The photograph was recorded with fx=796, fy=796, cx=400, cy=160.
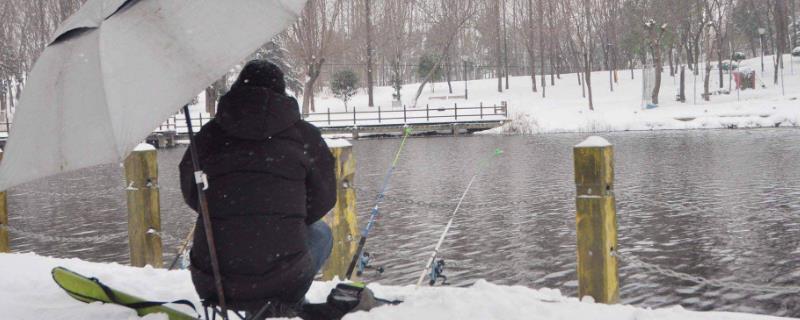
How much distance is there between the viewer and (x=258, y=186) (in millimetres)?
3174

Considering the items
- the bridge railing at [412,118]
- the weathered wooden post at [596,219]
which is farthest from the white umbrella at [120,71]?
the bridge railing at [412,118]

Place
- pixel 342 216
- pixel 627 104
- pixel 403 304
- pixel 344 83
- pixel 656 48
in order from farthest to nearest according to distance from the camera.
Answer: pixel 344 83
pixel 627 104
pixel 656 48
pixel 342 216
pixel 403 304

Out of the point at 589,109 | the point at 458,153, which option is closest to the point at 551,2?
the point at 589,109

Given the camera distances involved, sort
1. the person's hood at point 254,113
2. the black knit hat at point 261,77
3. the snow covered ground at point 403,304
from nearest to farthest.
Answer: the person's hood at point 254,113 → the black knit hat at point 261,77 → the snow covered ground at point 403,304

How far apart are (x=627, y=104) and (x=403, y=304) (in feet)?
131

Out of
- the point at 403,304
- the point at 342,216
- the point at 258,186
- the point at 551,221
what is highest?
the point at 258,186

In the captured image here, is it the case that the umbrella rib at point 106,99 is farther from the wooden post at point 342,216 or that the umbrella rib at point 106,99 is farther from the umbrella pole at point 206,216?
the wooden post at point 342,216

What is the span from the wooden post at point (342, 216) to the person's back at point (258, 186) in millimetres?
2062

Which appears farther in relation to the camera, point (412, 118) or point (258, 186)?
point (412, 118)

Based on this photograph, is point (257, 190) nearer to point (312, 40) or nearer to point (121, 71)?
point (121, 71)

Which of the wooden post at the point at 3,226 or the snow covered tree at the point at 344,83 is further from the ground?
the snow covered tree at the point at 344,83

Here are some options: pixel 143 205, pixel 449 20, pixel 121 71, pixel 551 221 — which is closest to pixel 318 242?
pixel 121 71

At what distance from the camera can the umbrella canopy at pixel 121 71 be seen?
105 inches

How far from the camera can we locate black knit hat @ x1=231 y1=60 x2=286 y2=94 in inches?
128
